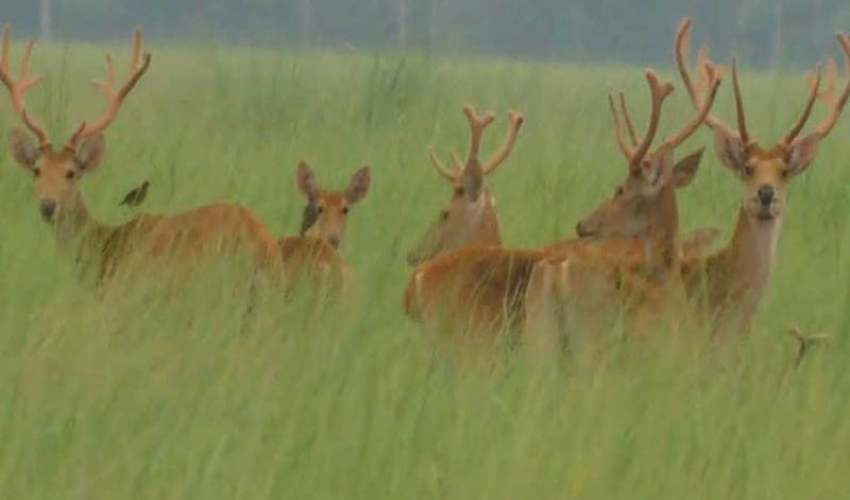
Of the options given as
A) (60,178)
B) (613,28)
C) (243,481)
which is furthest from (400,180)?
(613,28)

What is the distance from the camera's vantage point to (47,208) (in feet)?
27.0

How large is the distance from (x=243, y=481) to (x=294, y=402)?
2.08ft

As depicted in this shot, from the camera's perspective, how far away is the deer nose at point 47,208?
8.23 metres

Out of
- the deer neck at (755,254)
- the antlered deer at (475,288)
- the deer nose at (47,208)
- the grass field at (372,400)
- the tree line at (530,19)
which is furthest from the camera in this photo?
the tree line at (530,19)

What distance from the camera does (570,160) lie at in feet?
36.4

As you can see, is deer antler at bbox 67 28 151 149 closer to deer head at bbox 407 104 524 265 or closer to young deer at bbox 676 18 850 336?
deer head at bbox 407 104 524 265

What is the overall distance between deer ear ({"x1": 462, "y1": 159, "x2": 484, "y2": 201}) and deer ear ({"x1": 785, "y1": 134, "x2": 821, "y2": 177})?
1388 mm

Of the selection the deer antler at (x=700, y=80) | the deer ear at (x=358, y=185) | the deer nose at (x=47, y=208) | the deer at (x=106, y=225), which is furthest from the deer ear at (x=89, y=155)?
the deer antler at (x=700, y=80)

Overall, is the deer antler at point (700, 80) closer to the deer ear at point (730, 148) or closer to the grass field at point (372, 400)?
the deer ear at point (730, 148)

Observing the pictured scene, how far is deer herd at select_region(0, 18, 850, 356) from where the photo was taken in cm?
670

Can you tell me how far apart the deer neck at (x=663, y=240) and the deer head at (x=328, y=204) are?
1.72 m

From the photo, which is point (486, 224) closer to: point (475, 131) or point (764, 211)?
point (475, 131)

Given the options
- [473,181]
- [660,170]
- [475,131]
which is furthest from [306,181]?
[660,170]

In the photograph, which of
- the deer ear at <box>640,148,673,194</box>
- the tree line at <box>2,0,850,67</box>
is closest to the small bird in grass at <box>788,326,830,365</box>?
the deer ear at <box>640,148,673,194</box>
